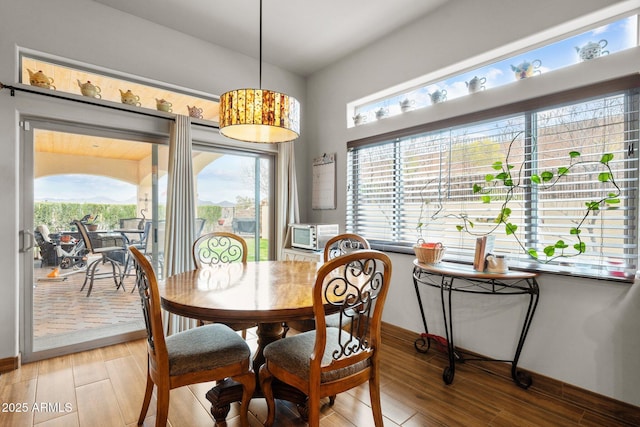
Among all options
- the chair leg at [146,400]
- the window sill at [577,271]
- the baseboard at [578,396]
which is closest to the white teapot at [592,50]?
the window sill at [577,271]

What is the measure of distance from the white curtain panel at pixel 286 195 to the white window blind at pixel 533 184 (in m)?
1.24

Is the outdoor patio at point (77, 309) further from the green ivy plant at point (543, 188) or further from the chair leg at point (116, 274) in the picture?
the green ivy plant at point (543, 188)

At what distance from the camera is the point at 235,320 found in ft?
4.53

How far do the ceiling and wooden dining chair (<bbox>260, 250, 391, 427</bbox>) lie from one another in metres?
2.48

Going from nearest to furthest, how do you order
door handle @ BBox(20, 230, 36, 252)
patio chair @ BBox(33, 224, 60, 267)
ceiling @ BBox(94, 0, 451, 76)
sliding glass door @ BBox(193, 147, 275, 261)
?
door handle @ BBox(20, 230, 36, 252), patio chair @ BBox(33, 224, 60, 267), ceiling @ BBox(94, 0, 451, 76), sliding glass door @ BBox(193, 147, 275, 261)

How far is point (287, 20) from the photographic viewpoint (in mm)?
2969

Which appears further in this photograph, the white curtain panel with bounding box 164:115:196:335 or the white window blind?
the white curtain panel with bounding box 164:115:196:335

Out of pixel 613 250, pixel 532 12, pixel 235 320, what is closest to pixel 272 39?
pixel 532 12

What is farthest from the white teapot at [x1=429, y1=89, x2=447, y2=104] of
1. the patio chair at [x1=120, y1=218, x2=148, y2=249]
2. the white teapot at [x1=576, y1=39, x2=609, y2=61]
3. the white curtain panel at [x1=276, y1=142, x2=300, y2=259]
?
the patio chair at [x1=120, y1=218, x2=148, y2=249]

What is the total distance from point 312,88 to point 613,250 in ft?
11.6

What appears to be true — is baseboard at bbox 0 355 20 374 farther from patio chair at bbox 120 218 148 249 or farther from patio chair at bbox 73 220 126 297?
patio chair at bbox 120 218 148 249

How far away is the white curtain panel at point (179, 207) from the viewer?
9.66 ft

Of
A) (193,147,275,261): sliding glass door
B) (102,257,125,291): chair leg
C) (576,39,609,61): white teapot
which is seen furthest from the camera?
(193,147,275,261): sliding glass door

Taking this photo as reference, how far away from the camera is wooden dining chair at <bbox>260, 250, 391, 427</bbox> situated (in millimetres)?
1354
